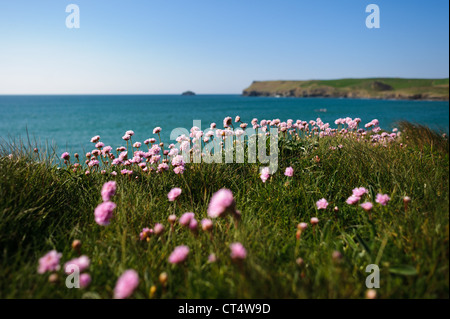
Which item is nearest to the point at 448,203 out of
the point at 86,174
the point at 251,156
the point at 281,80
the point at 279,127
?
the point at 251,156

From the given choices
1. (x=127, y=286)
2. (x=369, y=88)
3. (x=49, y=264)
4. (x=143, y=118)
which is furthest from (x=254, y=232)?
(x=369, y=88)

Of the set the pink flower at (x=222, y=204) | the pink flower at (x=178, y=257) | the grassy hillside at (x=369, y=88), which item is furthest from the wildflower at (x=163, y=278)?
the grassy hillside at (x=369, y=88)

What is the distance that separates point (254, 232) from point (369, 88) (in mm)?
137610

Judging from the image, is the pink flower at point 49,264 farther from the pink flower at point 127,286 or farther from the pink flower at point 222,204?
the pink flower at point 222,204

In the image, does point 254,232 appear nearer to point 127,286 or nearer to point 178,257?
point 178,257

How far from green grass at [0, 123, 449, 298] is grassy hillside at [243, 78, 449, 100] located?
11557 centimetres

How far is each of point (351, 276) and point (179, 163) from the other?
2.22 metres

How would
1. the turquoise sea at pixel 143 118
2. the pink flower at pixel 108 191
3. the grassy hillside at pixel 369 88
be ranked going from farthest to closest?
the grassy hillside at pixel 369 88
the turquoise sea at pixel 143 118
the pink flower at pixel 108 191

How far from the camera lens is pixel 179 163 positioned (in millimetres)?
3395

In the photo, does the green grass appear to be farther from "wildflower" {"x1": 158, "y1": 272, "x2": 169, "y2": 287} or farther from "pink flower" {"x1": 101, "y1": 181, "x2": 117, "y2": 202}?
"pink flower" {"x1": 101, "y1": 181, "x2": 117, "y2": 202}

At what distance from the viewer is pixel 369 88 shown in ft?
394

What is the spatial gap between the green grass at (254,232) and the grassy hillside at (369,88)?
11557 cm

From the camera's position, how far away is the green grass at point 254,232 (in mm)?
1725

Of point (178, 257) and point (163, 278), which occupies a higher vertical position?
point (178, 257)
